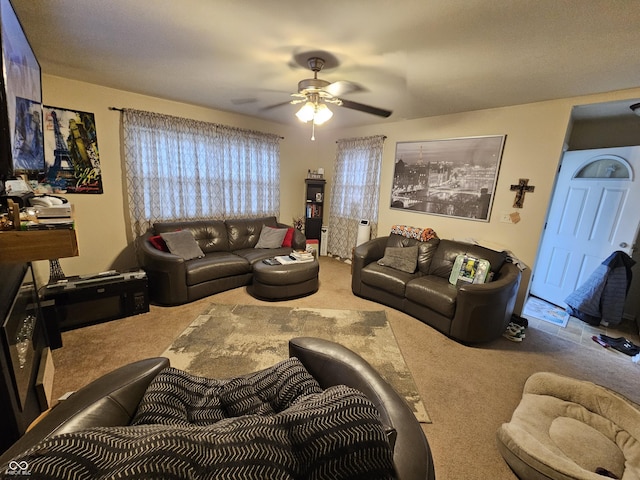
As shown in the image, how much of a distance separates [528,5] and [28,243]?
108 inches

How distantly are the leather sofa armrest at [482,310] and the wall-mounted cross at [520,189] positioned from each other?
3.14 ft

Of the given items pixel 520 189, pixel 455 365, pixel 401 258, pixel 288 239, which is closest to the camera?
pixel 455 365

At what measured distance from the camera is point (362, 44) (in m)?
1.84

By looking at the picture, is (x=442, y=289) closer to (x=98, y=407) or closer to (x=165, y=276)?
(x=98, y=407)

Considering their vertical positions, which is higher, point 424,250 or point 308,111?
point 308,111

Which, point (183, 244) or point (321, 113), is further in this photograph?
point (183, 244)

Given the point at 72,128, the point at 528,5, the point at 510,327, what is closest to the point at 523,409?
the point at 510,327

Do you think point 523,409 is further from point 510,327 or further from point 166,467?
point 166,467

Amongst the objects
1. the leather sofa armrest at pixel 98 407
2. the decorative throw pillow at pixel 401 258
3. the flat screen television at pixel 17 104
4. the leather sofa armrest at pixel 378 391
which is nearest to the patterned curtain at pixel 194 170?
the flat screen television at pixel 17 104

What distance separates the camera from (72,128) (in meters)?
2.97

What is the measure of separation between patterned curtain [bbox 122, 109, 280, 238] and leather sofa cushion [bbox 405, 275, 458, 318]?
2.80 metres

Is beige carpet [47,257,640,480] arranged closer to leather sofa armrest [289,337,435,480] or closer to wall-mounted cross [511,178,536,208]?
leather sofa armrest [289,337,435,480]

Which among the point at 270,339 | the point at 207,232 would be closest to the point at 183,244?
the point at 207,232

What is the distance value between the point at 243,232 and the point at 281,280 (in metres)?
1.30
